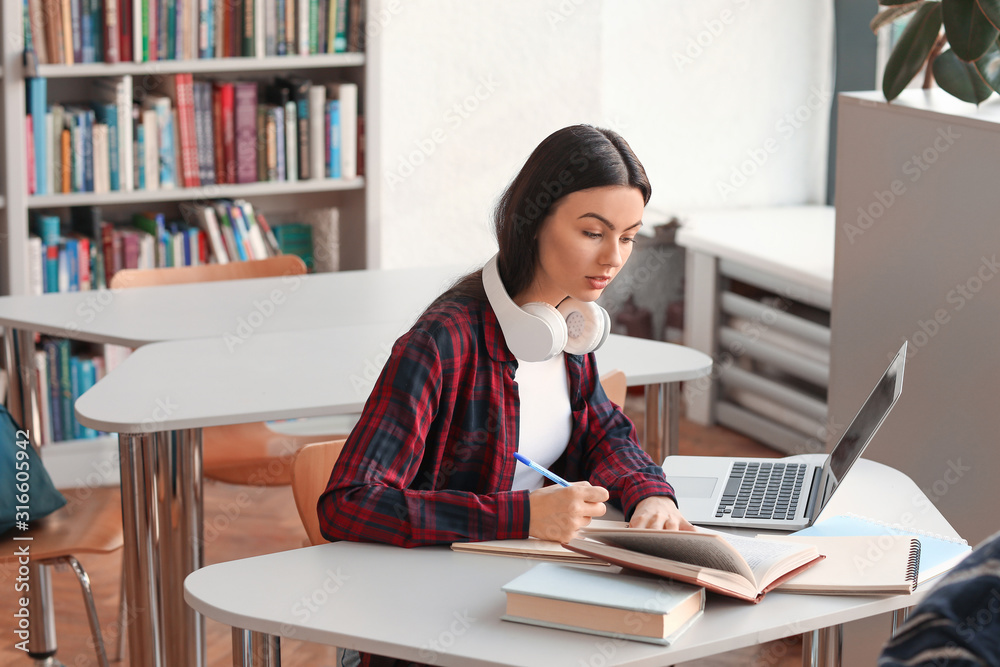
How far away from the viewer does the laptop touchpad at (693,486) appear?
1.61 metres

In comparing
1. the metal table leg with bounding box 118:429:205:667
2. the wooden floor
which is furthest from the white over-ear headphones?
the wooden floor

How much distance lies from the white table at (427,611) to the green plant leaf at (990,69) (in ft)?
3.49

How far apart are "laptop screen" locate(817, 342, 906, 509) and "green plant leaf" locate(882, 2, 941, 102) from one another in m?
0.76

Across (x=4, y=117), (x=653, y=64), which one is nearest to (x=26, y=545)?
(x=4, y=117)

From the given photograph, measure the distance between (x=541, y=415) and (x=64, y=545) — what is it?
3.14 ft

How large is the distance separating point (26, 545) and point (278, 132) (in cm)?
180

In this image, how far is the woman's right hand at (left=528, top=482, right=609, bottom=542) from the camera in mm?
1386

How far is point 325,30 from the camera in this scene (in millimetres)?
3514

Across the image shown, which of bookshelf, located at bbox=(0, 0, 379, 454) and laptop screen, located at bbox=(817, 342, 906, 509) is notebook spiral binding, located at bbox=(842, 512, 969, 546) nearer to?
laptop screen, located at bbox=(817, 342, 906, 509)

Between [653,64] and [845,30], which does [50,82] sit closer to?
[653,64]

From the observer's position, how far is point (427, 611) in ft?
4.08

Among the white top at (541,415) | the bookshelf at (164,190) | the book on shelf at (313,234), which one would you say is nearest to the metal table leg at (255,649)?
the white top at (541,415)

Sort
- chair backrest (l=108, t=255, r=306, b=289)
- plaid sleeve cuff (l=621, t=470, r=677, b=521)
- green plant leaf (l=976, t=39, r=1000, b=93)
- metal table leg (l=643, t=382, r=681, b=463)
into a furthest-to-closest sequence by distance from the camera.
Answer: chair backrest (l=108, t=255, r=306, b=289) → metal table leg (l=643, t=382, r=681, b=463) → green plant leaf (l=976, t=39, r=1000, b=93) → plaid sleeve cuff (l=621, t=470, r=677, b=521)

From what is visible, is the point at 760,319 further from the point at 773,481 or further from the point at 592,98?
the point at 773,481
